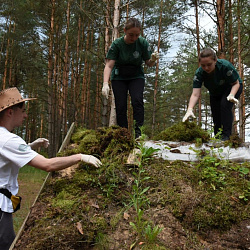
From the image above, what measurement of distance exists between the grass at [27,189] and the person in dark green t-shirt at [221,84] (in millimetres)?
4353

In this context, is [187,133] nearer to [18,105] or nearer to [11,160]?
[18,105]

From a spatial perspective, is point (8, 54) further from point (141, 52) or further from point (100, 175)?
point (100, 175)

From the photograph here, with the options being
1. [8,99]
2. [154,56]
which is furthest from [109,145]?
[154,56]

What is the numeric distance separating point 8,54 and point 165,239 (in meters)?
15.3

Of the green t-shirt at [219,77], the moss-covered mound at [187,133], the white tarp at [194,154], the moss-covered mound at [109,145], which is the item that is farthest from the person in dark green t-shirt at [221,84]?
the moss-covered mound at [109,145]

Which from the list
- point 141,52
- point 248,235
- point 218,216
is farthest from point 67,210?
point 141,52

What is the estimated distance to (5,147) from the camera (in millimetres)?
1568

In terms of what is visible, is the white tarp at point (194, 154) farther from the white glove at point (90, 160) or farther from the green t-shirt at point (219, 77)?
the green t-shirt at point (219, 77)

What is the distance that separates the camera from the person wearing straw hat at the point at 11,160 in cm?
158

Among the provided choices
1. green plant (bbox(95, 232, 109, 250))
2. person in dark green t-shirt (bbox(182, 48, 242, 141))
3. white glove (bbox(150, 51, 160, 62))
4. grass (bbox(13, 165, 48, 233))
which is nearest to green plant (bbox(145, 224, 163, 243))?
green plant (bbox(95, 232, 109, 250))

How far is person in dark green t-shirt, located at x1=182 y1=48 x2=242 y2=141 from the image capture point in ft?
10.8

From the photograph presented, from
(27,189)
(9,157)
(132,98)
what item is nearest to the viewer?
(9,157)

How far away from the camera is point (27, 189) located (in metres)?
7.36

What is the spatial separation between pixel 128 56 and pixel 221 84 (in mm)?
1507
